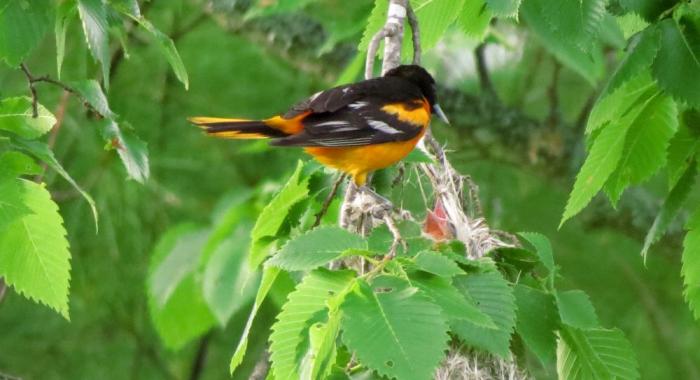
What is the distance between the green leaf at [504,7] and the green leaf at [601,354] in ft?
2.14

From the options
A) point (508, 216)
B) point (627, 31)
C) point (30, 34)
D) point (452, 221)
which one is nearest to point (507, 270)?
point (452, 221)

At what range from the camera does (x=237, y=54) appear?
257 inches

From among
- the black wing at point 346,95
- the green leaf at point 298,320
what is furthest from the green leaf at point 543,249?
the black wing at point 346,95

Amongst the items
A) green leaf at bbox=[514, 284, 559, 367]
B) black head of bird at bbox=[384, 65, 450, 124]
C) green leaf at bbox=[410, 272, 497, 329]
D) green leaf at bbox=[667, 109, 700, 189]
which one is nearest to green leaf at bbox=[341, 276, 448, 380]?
green leaf at bbox=[410, 272, 497, 329]

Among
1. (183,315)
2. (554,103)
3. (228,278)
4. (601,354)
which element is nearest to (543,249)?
(601,354)

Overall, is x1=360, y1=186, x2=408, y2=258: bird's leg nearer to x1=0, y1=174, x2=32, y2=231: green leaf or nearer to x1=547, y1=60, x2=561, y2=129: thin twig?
x1=0, y1=174, x2=32, y2=231: green leaf

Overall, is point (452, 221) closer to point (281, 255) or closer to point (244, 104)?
point (281, 255)

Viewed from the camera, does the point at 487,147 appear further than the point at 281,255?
Yes

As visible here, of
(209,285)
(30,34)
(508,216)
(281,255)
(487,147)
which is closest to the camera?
(281,255)

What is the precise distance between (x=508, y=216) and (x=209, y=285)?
1979 mm

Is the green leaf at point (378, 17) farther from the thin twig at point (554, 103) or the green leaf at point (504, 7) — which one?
the thin twig at point (554, 103)

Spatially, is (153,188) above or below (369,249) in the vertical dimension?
below

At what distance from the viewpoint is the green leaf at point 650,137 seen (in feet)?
8.59

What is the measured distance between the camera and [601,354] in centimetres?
237
